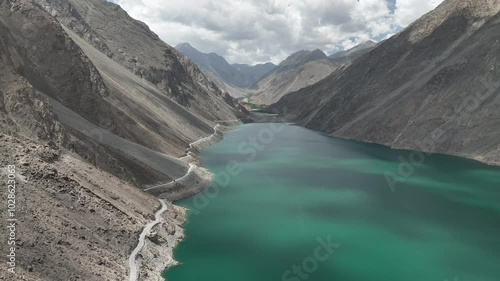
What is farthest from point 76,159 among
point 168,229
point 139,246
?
point 139,246

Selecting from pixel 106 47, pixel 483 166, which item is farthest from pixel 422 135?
pixel 106 47

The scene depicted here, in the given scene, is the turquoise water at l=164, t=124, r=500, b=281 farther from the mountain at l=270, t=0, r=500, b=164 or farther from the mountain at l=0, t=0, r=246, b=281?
the mountain at l=270, t=0, r=500, b=164

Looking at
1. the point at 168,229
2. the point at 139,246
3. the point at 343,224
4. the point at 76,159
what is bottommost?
the point at 139,246

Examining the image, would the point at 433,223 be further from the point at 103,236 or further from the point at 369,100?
the point at 369,100

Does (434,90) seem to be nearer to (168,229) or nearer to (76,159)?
(168,229)

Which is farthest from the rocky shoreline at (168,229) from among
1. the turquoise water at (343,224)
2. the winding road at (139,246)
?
the turquoise water at (343,224)

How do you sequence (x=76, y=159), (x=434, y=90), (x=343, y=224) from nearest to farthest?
(x=76, y=159) → (x=343, y=224) → (x=434, y=90)

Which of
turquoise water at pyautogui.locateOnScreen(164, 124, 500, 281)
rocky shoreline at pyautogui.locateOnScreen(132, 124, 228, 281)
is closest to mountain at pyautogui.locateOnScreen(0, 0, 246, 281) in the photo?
rocky shoreline at pyautogui.locateOnScreen(132, 124, 228, 281)
